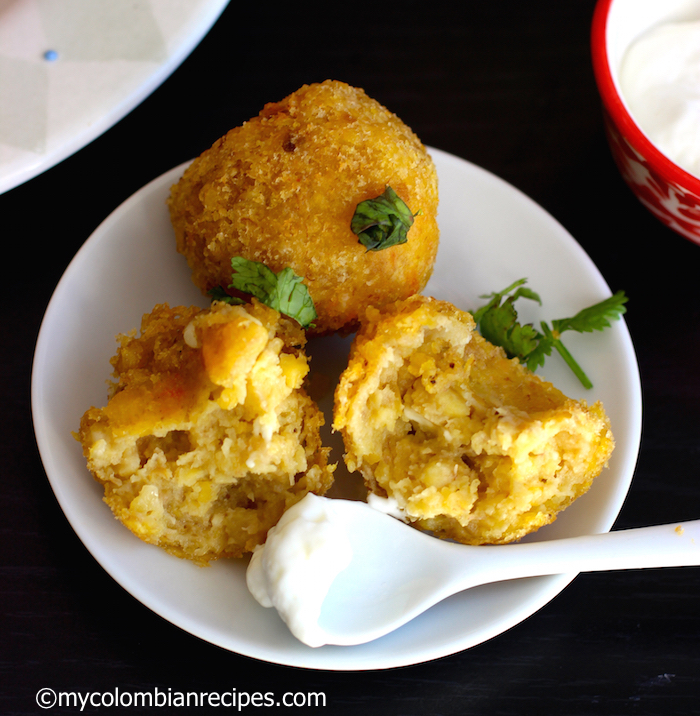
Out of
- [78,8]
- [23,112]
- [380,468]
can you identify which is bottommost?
[380,468]

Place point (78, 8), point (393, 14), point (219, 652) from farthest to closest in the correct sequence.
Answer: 1. point (393, 14)
2. point (78, 8)
3. point (219, 652)

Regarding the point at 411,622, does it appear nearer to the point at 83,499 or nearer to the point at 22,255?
the point at 83,499

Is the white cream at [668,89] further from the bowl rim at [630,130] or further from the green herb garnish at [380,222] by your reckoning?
the green herb garnish at [380,222]

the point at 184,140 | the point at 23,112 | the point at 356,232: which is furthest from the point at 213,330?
the point at 184,140

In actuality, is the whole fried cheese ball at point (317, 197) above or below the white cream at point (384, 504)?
above

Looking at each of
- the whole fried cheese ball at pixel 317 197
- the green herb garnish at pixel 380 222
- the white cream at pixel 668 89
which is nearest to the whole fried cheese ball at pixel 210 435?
the whole fried cheese ball at pixel 317 197

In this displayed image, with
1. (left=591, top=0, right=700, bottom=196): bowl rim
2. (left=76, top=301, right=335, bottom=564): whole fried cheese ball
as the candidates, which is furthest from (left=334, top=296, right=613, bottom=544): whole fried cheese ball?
(left=591, top=0, right=700, bottom=196): bowl rim
